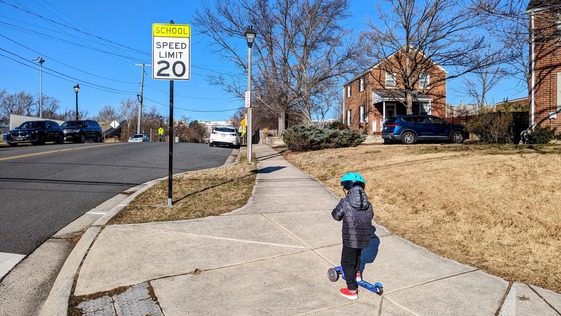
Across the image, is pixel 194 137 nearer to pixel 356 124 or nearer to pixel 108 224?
pixel 356 124

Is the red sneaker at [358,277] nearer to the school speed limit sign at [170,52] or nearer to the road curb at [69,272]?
the road curb at [69,272]

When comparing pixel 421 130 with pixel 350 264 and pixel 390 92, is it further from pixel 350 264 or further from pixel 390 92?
pixel 350 264

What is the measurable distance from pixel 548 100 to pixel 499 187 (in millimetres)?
11206

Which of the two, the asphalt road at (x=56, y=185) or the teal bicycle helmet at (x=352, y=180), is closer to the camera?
the teal bicycle helmet at (x=352, y=180)

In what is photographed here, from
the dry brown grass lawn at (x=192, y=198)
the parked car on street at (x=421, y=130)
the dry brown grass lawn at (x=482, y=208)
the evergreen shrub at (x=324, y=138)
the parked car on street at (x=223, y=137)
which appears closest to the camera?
the dry brown grass lawn at (x=482, y=208)

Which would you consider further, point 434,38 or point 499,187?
point 434,38

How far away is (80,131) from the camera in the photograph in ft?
88.8

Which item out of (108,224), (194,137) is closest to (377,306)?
(108,224)

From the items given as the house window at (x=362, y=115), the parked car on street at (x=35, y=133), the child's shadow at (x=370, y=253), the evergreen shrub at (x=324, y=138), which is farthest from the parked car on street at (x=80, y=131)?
the child's shadow at (x=370, y=253)

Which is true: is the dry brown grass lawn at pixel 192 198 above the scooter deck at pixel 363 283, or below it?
above

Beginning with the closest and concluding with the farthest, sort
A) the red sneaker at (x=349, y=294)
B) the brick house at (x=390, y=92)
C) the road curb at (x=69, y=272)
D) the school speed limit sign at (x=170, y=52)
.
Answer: the road curb at (x=69, y=272)
the red sneaker at (x=349, y=294)
the school speed limit sign at (x=170, y=52)
the brick house at (x=390, y=92)

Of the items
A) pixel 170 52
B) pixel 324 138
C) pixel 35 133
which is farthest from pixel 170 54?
pixel 35 133

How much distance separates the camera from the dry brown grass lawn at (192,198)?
630 cm

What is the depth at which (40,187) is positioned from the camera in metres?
8.20
